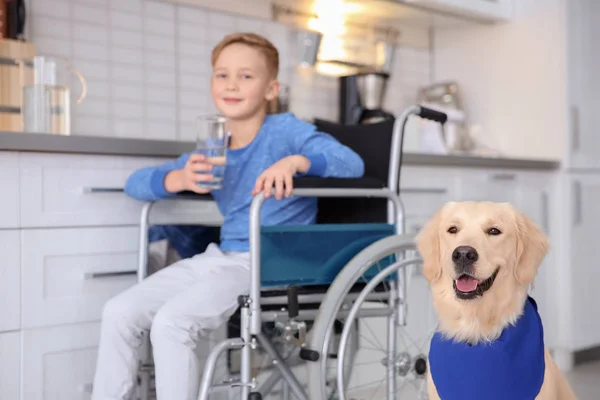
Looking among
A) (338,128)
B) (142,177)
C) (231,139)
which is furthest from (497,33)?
(142,177)

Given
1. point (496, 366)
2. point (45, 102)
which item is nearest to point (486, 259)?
point (496, 366)

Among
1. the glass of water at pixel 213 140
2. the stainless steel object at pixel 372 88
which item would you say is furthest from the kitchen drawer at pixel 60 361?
the stainless steel object at pixel 372 88

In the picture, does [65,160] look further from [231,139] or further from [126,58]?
[126,58]

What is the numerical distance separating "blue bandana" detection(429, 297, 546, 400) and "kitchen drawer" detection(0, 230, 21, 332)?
0.93 meters

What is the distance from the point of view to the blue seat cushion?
1.67m

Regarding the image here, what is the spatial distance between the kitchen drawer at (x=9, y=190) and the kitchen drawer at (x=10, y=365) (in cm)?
25

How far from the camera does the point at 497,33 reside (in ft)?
11.4

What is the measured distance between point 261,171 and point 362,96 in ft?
4.60

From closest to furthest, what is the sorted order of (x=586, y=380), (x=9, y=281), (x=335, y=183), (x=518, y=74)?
(x=335, y=183)
(x=9, y=281)
(x=586, y=380)
(x=518, y=74)

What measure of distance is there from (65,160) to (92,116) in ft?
2.59

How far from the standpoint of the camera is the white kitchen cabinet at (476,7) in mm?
Result: 3117

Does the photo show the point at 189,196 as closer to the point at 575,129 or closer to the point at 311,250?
the point at 311,250

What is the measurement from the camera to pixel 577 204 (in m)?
3.30

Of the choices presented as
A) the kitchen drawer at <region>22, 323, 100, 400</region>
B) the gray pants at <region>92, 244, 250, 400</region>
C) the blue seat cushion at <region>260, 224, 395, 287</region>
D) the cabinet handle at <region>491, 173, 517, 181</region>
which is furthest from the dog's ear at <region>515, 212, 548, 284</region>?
the cabinet handle at <region>491, 173, 517, 181</region>
